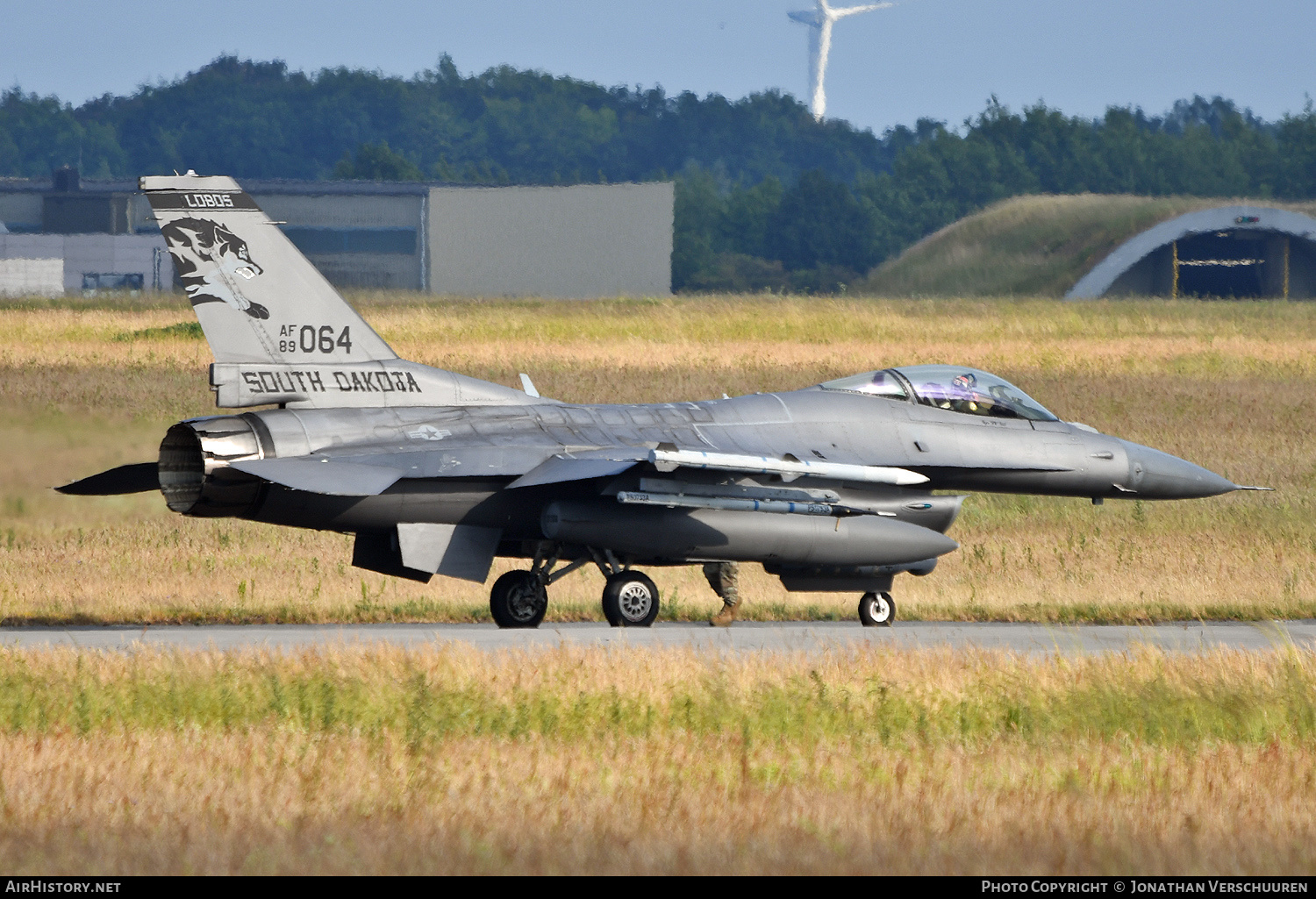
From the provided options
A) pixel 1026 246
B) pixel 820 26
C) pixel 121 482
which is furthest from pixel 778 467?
pixel 820 26

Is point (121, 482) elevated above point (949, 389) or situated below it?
below

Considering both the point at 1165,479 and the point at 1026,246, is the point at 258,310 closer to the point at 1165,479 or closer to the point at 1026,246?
the point at 1165,479

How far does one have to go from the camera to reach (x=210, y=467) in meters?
13.7

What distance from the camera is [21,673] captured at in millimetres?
10914

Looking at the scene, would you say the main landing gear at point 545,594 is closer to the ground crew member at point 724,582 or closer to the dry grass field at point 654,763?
the ground crew member at point 724,582

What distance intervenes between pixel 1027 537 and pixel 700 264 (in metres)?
105

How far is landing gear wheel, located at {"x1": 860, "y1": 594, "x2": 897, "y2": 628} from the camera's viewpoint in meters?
16.4

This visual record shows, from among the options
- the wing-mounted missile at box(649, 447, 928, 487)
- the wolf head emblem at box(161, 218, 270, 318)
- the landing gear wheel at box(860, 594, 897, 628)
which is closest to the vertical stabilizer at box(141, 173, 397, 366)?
the wolf head emblem at box(161, 218, 270, 318)

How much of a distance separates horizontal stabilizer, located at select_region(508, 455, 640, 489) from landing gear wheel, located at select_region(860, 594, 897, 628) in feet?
10.9

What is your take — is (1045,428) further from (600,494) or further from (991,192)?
(991,192)

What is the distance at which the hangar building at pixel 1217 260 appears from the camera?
7694 cm

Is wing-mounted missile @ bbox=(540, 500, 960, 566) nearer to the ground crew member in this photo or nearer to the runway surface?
the runway surface

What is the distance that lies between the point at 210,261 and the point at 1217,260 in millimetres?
78773

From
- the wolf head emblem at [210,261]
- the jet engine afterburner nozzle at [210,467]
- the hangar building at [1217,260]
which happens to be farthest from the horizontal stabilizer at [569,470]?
the hangar building at [1217,260]
